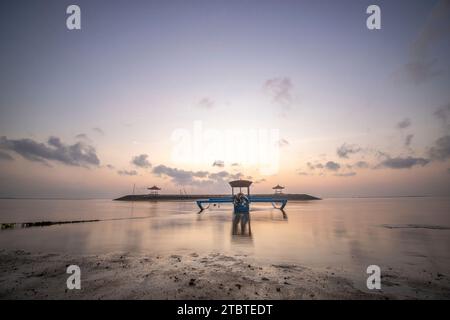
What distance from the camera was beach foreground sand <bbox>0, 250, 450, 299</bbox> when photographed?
719 cm

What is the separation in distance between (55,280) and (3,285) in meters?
1.60

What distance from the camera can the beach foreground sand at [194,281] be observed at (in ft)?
23.6

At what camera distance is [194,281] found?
8352 mm
